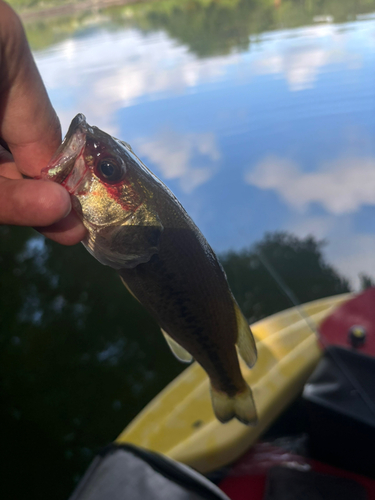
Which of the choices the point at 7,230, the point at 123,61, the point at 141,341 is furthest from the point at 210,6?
the point at 141,341

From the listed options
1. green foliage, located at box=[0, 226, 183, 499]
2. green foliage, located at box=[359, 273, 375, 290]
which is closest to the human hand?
green foliage, located at box=[359, 273, 375, 290]

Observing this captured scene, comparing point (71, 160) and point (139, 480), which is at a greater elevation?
point (71, 160)

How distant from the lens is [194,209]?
273 centimetres

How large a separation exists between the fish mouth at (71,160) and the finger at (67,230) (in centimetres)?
8

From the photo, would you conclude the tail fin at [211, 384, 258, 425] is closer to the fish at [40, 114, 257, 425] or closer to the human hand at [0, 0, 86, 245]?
the fish at [40, 114, 257, 425]

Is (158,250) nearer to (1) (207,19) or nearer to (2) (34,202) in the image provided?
(2) (34,202)

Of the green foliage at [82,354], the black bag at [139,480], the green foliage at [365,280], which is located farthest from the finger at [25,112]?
the green foliage at [365,280]

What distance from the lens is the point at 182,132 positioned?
4.41 m

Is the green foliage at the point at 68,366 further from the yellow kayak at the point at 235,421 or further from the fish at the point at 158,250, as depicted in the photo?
the fish at the point at 158,250

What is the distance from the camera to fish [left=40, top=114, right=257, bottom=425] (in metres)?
0.63

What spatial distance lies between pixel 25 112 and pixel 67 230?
24 centimetres

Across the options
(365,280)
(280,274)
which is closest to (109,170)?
(365,280)

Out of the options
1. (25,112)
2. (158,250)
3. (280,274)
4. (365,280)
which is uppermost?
(25,112)

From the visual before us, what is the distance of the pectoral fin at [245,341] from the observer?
2.03 feet
